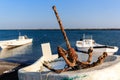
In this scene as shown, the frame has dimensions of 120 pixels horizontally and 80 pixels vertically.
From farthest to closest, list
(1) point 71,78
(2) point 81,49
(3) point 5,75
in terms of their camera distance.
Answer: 1. (2) point 81,49
2. (3) point 5,75
3. (1) point 71,78

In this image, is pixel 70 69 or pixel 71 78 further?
pixel 70 69

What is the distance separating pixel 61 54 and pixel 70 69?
1071mm

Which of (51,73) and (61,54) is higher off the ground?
(61,54)

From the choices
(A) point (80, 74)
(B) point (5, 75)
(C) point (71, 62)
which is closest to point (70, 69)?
(C) point (71, 62)

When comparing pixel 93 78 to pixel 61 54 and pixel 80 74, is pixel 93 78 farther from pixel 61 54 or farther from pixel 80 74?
pixel 61 54

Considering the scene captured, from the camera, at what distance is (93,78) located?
11.4 metres

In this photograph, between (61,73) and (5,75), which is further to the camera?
(5,75)

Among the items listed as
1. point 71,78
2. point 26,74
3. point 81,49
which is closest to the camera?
point 71,78

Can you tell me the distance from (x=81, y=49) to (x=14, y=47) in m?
27.0

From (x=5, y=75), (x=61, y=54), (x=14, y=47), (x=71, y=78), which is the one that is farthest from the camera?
(x=14, y=47)

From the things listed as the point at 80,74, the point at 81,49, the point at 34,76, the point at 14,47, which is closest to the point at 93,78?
the point at 80,74

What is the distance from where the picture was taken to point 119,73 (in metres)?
12.7

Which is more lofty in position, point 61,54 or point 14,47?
point 61,54

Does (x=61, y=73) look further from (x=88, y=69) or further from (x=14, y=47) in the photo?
(x=14, y=47)
